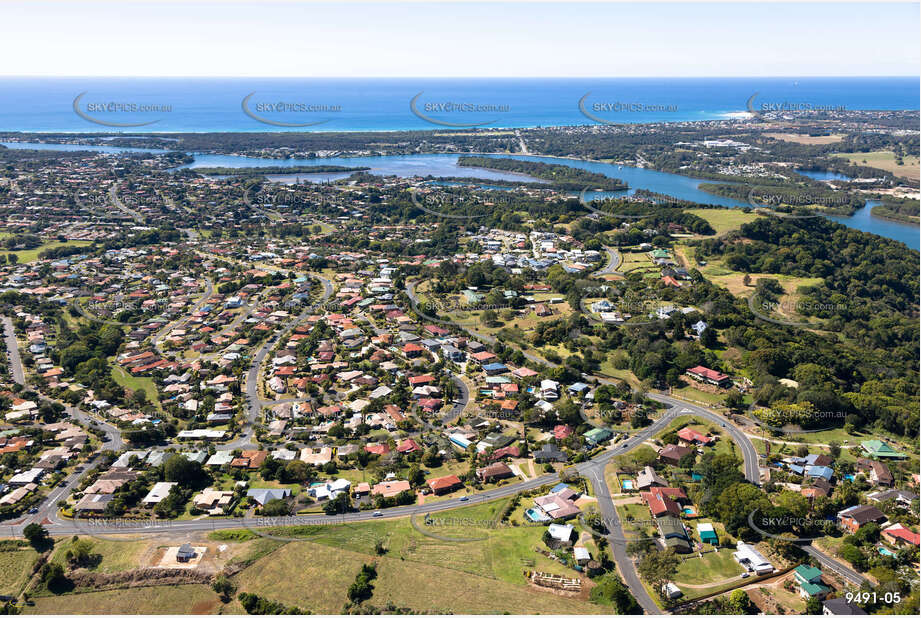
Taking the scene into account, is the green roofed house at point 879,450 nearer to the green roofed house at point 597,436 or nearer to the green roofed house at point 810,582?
the green roofed house at point 810,582

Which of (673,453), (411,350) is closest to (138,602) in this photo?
(411,350)

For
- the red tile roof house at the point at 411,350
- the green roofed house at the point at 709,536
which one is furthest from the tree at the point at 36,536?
the green roofed house at the point at 709,536

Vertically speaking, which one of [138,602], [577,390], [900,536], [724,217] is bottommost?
[138,602]

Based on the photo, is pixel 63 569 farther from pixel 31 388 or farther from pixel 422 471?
pixel 31 388

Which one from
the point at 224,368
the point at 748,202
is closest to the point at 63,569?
→ the point at 224,368

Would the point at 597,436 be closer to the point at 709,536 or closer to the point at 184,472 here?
the point at 709,536

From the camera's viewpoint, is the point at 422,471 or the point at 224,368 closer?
the point at 422,471
